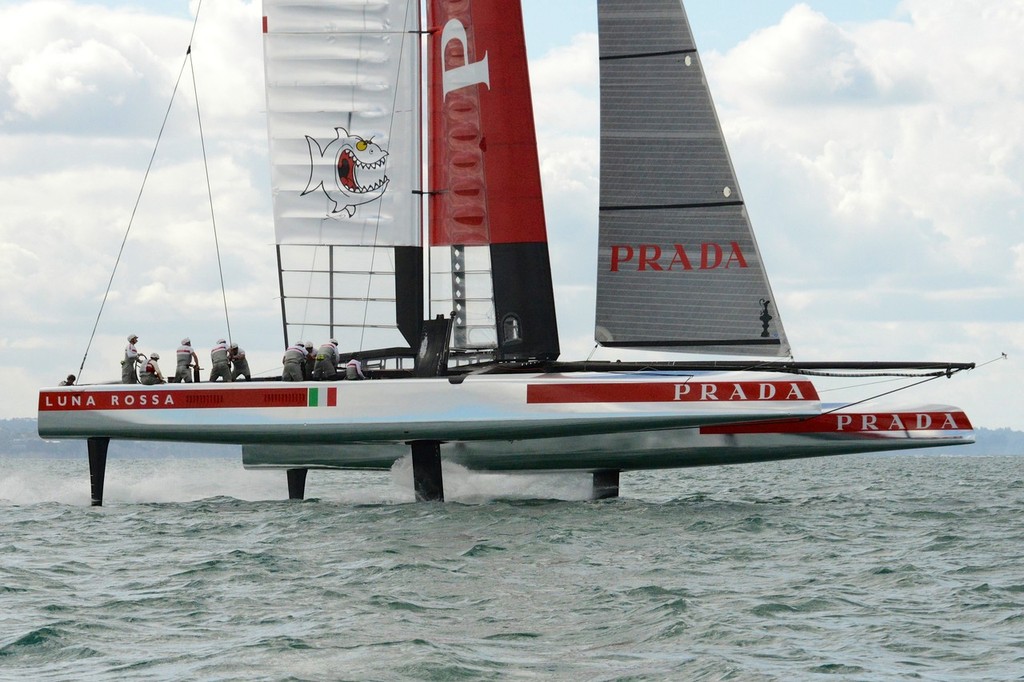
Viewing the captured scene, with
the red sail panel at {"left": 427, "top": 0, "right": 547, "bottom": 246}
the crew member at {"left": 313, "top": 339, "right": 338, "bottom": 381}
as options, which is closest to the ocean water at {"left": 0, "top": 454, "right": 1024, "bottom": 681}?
the crew member at {"left": 313, "top": 339, "right": 338, "bottom": 381}

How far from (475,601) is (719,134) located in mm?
8515

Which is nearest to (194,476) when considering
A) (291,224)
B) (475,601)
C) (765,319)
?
(291,224)

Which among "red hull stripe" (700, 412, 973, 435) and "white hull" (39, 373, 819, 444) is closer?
"white hull" (39, 373, 819, 444)

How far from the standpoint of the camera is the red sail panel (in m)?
17.7

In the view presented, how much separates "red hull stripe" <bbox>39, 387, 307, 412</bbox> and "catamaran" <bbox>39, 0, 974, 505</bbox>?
3 centimetres

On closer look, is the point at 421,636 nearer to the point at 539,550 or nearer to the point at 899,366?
the point at 539,550

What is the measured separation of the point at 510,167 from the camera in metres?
17.7

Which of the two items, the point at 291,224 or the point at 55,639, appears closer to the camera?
the point at 55,639

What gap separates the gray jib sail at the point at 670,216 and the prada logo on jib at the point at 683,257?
12 millimetres

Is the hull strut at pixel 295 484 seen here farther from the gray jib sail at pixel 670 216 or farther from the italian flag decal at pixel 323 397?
the gray jib sail at pixel 670 216

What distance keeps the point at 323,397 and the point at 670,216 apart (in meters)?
4.59

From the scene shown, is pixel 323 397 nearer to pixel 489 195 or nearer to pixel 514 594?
pixel 489 195

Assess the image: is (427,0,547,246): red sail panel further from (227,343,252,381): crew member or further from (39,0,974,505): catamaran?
(227,343,252,381): crew member

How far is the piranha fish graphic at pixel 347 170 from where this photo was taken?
1819 cm
